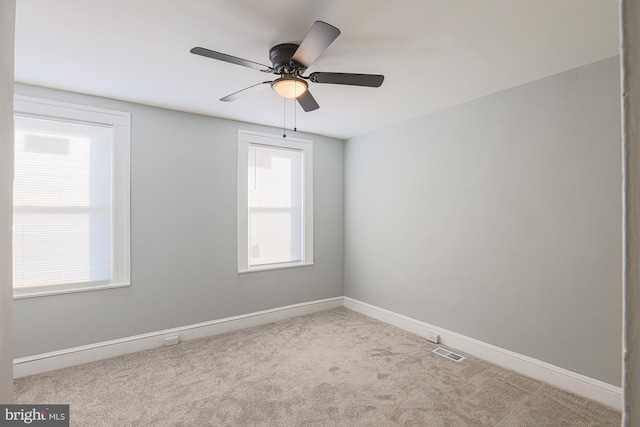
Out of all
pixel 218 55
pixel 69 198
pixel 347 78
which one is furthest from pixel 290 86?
pixel 69 198

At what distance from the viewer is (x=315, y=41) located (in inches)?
68.6

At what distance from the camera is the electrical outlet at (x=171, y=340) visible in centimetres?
330

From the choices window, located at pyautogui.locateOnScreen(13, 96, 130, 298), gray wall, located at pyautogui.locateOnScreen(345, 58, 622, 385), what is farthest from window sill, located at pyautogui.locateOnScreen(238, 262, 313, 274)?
window, located at pyautogui.locateOnScreen(13, 96, 130, 298)

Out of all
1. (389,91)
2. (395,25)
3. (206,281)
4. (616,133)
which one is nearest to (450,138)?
(389,91)

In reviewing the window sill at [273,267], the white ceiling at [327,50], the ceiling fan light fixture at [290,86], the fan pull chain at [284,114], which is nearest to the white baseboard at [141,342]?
the window sill at [273,267]

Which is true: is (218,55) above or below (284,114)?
below

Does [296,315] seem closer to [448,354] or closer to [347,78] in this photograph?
[448,354]

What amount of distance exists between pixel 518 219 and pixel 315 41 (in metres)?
2.27

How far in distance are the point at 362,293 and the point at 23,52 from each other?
4.07 m

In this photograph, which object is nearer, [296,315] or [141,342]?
[141,342]

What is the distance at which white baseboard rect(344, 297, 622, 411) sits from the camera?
233cm

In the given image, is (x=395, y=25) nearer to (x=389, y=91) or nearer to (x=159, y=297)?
(x=389, y=91)

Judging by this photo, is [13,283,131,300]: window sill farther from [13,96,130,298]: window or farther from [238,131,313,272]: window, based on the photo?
[238,131,313,272]: window

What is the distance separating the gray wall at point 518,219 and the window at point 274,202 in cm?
105
